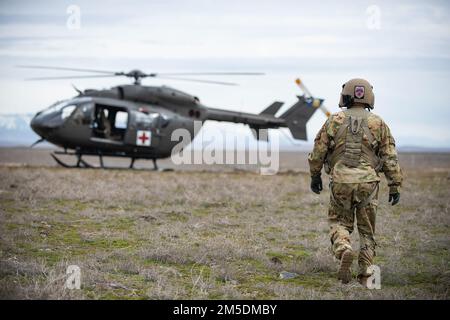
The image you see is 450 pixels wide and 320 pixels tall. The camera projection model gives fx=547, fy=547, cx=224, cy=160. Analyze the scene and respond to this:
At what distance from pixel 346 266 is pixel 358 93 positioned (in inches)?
75.3

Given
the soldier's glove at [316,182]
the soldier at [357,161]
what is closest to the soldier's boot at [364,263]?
the soldier at [357,161]

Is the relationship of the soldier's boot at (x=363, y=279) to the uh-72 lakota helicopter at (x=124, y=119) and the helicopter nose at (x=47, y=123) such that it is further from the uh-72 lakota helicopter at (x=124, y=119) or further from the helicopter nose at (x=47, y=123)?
the helicopter nose at (x=47, y=123)

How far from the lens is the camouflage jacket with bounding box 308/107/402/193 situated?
19.5 ft

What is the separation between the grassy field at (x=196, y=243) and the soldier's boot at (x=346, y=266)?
0.28ft

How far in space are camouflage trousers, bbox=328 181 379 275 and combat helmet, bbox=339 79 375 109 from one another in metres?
0.93

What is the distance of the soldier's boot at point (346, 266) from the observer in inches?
216

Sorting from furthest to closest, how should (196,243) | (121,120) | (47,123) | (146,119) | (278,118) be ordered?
(278,118) < (121,120) < (146,119) < (47,123) < (196,243)

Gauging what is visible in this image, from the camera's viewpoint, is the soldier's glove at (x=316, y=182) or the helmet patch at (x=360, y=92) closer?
the helmet patch at (x=360, y=92)

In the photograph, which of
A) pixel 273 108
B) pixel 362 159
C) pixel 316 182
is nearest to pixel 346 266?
pixel 316 182

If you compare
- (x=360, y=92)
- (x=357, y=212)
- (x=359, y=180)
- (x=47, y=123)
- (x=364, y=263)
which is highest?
(x=360, y=92)

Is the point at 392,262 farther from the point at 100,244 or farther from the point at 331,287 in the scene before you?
the point at 100,244

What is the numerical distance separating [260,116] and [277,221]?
13042 mm

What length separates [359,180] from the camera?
5.87 meters

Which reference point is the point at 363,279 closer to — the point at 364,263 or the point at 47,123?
the point at 364,263
